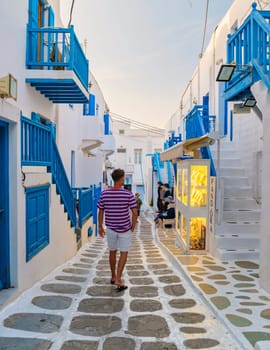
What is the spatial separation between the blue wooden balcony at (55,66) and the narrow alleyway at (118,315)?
11.6 feet

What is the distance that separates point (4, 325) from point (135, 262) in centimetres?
402

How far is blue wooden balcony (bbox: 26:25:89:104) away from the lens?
6.60 meters

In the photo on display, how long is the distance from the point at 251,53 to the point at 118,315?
14.3ft

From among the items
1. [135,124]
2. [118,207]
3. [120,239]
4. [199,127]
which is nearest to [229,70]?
[118,207]

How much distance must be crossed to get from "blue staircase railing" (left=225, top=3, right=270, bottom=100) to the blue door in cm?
359

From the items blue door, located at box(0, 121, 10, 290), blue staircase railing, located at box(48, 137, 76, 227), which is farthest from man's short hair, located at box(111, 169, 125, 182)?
blue staircase railing, located at box(48, 137, 76, 227)

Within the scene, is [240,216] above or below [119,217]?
below

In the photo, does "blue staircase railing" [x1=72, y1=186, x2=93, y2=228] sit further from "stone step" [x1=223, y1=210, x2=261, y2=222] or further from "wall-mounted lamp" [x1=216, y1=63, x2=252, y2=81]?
"wall-mounted lamp" [x1=216, y1=63, x2=252, y2=81]

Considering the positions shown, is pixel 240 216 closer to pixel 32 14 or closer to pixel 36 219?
pixel 36 219

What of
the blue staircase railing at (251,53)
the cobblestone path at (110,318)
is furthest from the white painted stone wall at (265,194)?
the cobblestone path at (110,318)

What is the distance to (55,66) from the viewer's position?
713cm

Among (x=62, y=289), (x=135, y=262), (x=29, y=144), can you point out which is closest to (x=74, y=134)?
(x=135, y=262)

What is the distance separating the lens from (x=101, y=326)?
3.75 meters

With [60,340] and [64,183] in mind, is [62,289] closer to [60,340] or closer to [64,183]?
[60,340]
